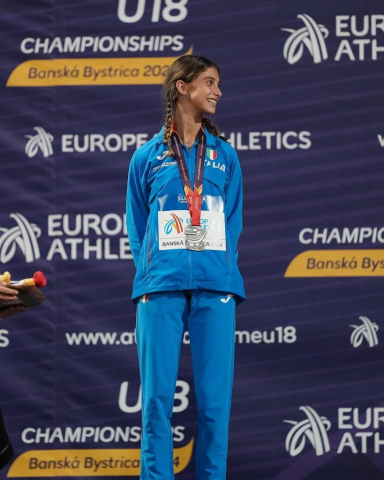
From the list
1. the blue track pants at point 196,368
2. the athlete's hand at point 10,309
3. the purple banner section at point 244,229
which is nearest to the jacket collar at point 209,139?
the blue track pants at point 196,368

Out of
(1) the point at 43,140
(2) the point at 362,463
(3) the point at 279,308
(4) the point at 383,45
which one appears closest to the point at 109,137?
(1) the point at 43,140

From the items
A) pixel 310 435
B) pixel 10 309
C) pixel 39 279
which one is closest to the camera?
pixel 39 279

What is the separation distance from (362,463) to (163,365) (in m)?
1.52

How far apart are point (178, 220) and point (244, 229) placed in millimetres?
1093

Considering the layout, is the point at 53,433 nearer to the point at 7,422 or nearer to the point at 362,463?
the point at 7,422

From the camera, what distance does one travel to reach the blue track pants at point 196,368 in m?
2.95

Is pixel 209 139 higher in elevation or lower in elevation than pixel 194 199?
higher

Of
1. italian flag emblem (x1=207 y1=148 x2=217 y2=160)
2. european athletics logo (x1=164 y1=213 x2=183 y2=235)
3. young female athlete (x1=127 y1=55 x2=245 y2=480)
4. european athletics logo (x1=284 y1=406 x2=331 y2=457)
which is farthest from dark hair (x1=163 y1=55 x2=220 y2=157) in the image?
european athletics logo (x1=284 y1=406 x2=331 y2=457)

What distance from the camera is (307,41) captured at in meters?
4.05

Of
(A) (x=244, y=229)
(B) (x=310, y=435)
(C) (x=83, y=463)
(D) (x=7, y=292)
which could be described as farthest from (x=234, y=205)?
(C) (x=83, y=463)

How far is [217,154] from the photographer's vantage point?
317cm

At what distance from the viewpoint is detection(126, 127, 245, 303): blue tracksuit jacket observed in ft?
9.73

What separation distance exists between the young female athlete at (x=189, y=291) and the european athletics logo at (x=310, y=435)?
42.5 inches

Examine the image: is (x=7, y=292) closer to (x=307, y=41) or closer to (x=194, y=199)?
(x=194, y=199)
